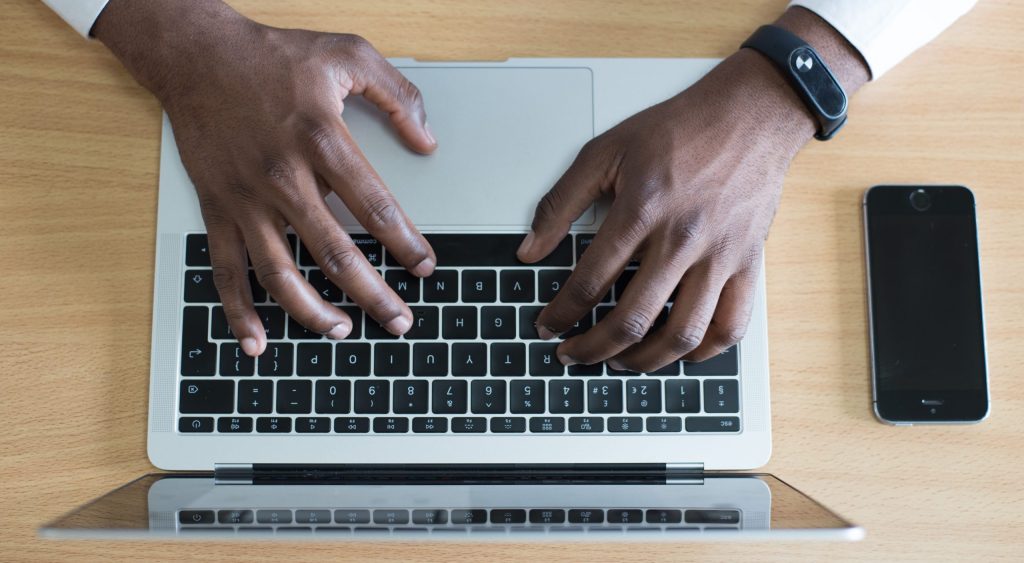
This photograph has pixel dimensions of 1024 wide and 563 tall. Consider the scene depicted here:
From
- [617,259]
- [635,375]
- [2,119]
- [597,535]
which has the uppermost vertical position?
[2,119]

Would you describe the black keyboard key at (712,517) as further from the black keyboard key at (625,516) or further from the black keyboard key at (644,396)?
the black keyboard key at (644,396)

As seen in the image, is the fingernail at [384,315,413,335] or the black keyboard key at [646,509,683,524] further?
the fingernail at [384,315,413,335]

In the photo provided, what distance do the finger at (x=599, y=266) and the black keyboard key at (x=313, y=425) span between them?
0.23m

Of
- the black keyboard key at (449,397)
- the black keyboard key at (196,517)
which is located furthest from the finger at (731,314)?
the black keyboard key at (196,517)

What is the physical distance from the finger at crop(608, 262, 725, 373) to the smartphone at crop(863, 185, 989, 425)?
0.57ft

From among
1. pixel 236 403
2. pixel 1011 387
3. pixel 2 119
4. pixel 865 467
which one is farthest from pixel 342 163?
pixel 1011 387

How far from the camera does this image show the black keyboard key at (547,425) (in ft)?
2.21

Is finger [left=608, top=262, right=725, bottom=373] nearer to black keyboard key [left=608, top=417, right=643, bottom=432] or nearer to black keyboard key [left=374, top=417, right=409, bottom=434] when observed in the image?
black keyboard key [left=608, top=417, right=643, bottom=432]

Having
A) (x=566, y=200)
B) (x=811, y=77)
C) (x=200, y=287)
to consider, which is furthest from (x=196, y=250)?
(x=811, y=77)

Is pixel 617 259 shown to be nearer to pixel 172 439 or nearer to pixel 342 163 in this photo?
pixel 342 163

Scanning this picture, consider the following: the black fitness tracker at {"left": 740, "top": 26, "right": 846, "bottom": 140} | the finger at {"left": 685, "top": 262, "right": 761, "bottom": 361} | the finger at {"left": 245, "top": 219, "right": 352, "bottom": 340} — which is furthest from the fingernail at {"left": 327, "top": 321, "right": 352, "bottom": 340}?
the black fitness tracker at {"left": 740, "top": 26, "right": 846, "bottom": 140}

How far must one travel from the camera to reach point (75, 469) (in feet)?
2.26

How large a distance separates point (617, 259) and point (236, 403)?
37 cm

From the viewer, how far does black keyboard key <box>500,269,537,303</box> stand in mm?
685
